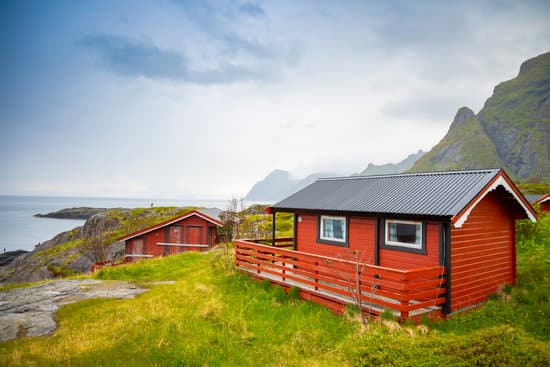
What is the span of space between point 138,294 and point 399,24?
31.3 m

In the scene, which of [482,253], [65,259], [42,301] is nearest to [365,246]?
[482,253]

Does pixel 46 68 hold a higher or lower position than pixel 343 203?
higher

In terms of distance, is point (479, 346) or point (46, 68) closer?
point (479, 346)

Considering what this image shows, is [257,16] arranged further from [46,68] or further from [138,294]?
[138,294]

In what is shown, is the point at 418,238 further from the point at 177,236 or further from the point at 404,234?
the point at 177,236

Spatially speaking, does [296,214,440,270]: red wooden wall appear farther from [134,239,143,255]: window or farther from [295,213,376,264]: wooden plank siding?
[134,239,143,255]: window

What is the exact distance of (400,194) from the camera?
11336 mm

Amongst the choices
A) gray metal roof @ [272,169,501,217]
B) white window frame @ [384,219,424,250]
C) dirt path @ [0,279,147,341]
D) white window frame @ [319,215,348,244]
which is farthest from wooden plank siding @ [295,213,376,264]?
dirt path @ [0,279,147,341]

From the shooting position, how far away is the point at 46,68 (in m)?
36.9

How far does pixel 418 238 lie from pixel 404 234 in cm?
47

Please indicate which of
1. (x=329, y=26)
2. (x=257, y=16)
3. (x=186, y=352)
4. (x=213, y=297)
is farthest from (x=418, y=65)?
(x=186, y=352)

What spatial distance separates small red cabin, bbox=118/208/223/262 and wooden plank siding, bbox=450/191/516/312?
66.5 feet

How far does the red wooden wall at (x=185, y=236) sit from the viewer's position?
90.8 feet

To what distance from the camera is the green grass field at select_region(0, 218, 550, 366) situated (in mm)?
5348
